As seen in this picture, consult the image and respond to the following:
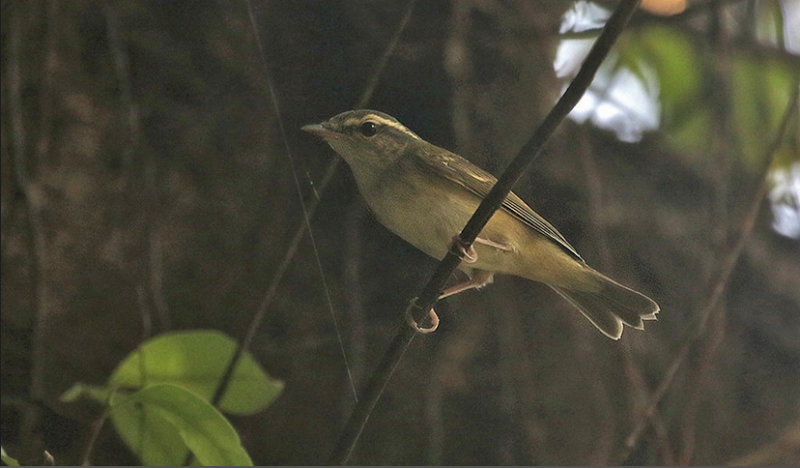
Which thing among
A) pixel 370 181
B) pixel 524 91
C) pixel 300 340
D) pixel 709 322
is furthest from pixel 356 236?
pixel 300 340

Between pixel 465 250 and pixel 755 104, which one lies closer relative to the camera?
pixel 465 250

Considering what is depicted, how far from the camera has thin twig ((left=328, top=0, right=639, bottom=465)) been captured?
482 mm

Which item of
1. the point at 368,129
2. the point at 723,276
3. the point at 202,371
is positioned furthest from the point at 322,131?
the point at 202,371

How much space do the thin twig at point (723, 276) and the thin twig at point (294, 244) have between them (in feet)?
1.17

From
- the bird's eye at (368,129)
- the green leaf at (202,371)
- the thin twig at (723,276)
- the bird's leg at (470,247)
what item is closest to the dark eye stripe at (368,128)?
the bird's eye at (368,129)

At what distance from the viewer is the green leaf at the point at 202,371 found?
3.54ft

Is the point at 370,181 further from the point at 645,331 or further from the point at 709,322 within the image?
the point at 709,322

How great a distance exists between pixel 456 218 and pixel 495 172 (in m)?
0.08

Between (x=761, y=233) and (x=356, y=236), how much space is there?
422 millimetres

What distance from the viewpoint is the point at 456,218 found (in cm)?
61

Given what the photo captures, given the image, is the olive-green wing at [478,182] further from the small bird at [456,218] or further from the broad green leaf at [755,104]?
the broad green leaf at [755,104]

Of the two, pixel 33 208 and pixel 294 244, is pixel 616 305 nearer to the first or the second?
pixel 294 244

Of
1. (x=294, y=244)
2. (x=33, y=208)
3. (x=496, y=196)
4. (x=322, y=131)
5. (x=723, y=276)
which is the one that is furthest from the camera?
(x=33, y=208)

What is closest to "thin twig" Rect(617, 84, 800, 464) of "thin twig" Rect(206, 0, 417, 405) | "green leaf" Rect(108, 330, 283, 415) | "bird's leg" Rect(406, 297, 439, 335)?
"bird's leg" Rect(406, 297, 439, 335)
